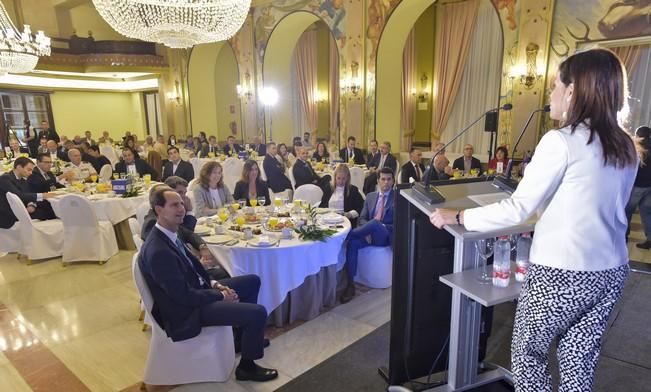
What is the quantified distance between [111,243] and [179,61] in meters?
9.35

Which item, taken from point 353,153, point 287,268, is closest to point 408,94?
point 353,153

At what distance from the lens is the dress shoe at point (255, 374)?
262 centimetres

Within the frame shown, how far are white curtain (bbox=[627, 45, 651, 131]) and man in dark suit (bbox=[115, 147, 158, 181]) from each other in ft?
26.3

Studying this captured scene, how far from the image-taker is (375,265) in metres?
3.96

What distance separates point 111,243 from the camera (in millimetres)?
4941

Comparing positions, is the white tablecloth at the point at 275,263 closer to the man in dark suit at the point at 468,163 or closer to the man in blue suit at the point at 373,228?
the man in blue suit at the point at 373,228

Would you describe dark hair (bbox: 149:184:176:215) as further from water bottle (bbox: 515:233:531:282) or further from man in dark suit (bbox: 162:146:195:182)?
man in dark suit (bbox: 162:146:195:182)

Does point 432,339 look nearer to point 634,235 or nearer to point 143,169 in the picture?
point 634,235

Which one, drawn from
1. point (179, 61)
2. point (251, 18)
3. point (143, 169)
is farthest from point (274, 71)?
point (143, 169)

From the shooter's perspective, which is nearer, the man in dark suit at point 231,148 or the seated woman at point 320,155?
the seated woman at point 320,155

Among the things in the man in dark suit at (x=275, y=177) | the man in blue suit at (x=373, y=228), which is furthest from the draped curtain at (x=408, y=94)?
the man in blue suit at (x=373, y=228)

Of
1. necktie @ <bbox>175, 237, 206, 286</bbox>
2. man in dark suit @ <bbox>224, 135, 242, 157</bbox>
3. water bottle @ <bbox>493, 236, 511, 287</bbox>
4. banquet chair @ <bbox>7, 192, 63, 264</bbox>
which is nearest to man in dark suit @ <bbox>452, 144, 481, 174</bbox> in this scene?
water bottle @ <bbox>493, 236, 511, 287</bbox>

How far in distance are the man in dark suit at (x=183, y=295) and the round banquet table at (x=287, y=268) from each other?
0.38 m

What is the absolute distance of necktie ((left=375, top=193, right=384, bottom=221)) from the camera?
4.05 metres
